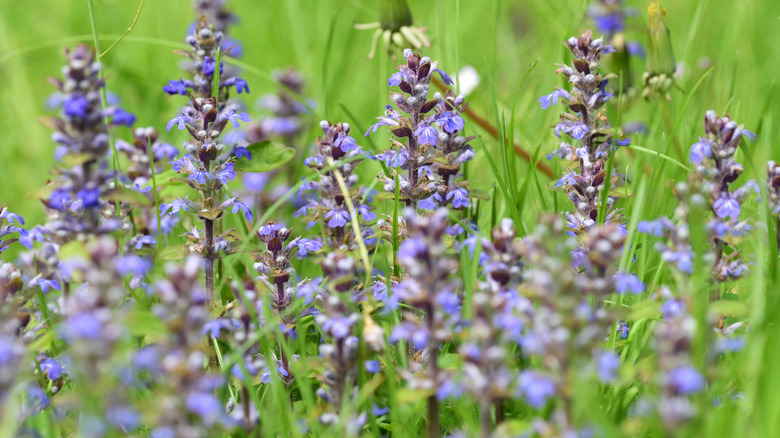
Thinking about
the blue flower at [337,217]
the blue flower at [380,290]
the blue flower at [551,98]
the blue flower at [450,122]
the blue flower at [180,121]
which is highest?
the blue flower at [551,98]

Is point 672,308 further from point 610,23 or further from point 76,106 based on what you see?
point 610,23

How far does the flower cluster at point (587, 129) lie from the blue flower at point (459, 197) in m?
0.38

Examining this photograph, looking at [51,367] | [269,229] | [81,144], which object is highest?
[81,144]

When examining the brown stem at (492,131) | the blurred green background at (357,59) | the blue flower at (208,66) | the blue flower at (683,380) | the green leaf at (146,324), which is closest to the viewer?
the blue flower at (683,380)

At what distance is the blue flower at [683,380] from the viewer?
172 centimetres

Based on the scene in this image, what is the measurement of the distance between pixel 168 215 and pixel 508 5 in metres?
6.08

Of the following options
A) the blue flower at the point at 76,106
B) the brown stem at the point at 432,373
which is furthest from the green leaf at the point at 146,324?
the brown stem at the point at 432,373

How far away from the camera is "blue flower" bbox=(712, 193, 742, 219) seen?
2.46 m

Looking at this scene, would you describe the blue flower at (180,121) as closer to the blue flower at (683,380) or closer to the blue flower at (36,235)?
the blue flower at (36,235)

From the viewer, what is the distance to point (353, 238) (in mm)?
3264

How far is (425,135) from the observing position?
3000 mm

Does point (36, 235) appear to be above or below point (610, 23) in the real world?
below

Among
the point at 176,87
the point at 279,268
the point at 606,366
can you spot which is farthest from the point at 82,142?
the point at 606,366

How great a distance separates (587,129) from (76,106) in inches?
78.7
